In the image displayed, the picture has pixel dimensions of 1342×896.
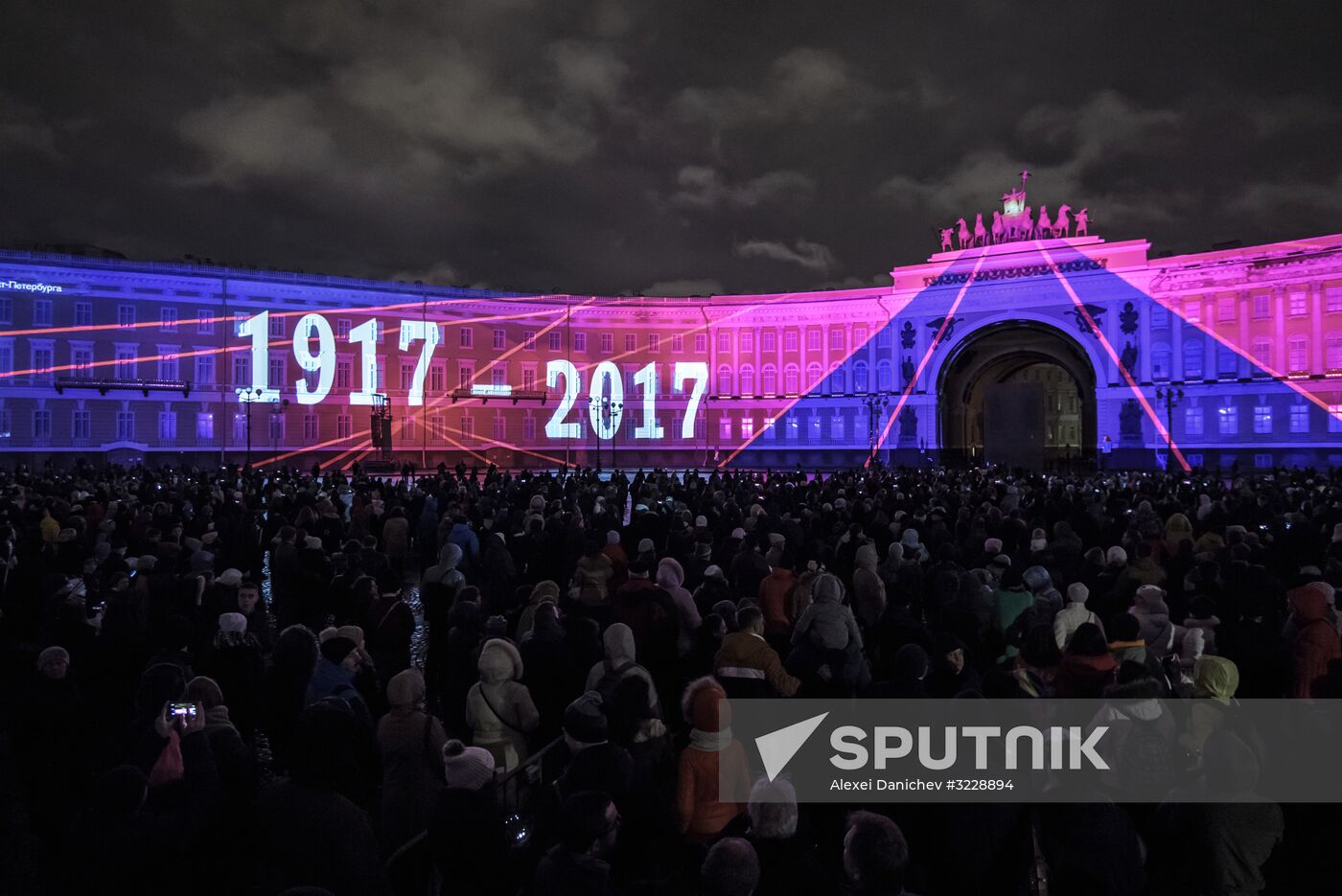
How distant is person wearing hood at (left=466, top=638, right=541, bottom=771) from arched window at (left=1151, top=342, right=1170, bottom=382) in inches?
2307

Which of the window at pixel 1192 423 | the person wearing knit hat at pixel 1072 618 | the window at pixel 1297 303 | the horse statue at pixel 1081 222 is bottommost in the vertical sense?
the person wearing knit hat at pixel 1072 618

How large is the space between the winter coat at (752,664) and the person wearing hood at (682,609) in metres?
1.74

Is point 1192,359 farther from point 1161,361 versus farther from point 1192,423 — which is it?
point 1192,423

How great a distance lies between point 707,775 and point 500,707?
165 cm

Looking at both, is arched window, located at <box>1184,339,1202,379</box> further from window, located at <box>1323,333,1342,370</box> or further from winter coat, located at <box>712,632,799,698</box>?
winter coat, located at <box>712,632,799,698</box>

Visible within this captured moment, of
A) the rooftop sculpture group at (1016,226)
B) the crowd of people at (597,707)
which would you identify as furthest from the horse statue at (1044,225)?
the crowd of people at (597,707)

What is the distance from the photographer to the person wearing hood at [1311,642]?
6.49m

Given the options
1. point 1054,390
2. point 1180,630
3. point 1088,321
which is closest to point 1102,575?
point 1180,630

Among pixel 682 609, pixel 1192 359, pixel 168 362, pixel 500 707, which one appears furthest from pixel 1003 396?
pixel 500 707

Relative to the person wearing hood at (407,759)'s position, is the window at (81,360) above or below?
above

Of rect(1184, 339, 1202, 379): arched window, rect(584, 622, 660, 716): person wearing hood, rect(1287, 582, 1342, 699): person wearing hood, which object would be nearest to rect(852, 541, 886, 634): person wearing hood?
rect(1287, 582, 1342, 699): person wearing hood

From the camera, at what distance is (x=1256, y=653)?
695 cm

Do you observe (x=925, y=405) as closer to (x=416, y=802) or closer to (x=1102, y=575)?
(x=1102, y=575)

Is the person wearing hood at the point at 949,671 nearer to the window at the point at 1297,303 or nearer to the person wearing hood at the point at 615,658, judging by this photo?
the person wearing hood at the point at 615,658
